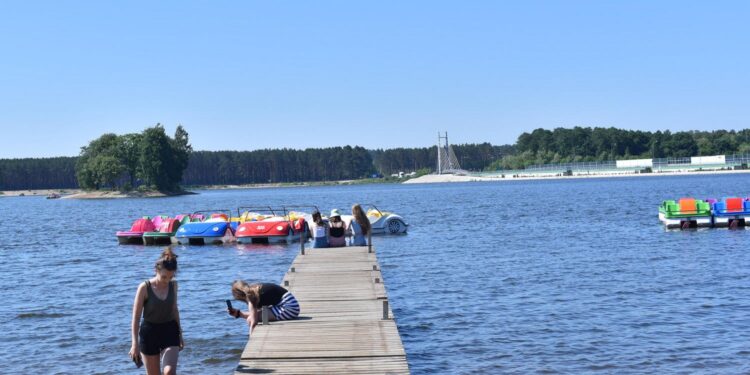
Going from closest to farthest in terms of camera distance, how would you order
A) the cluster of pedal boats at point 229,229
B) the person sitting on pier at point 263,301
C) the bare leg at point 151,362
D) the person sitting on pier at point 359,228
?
the bare leg at point 151,362, the person sitting on pier at point 263,301, the person sitting on pier at point 359,228, the cluster of pedal boats at point 229,229

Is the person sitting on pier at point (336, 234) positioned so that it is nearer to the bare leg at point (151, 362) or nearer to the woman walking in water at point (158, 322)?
the woman walking in water at point (158, 322)

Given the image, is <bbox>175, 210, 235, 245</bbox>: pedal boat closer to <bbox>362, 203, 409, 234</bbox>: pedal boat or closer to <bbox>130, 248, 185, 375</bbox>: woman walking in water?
<bbox>362, 203, 409, 234</bbox>: pedal boat

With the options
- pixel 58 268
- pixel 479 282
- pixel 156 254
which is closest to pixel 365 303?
pixel 479 282

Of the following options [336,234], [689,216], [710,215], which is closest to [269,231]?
[336,234]

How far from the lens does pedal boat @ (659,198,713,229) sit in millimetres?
41781

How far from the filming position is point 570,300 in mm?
22312

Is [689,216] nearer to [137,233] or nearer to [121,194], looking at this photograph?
[137,233]

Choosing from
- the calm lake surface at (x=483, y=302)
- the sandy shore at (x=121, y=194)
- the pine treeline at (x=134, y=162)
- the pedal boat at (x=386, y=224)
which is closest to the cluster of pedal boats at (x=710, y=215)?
the calm lake surface at (x=483, y=302)

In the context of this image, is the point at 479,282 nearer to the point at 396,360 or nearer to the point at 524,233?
the point at 396,360

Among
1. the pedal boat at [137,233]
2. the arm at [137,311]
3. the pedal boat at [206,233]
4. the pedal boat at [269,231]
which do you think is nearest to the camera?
the arm at [137,311]

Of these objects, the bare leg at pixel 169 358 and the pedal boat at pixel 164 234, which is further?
the pedal boat at pixel 164 234

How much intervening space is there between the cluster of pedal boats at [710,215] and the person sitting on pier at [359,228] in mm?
19320

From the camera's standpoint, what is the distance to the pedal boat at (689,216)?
4178 centimetres

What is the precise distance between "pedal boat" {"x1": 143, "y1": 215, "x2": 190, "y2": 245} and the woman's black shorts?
34.0 meters
